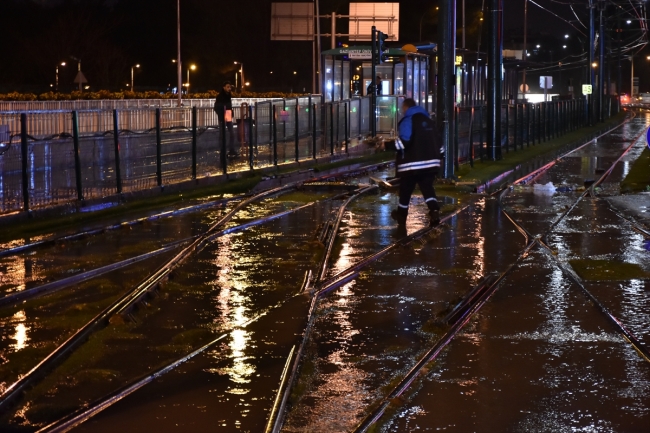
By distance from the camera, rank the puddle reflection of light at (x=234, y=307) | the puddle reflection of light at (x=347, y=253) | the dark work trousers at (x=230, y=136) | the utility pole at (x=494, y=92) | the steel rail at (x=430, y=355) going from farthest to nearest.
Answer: the utility pole at (x=494, y=92)
the dark work trousers at (x=230, y=136)
the puddle reflection of light at (x=347, y=253)
the puddle reflection of light at (x=234, y=307)
the steel rail at (x=430, y=355)

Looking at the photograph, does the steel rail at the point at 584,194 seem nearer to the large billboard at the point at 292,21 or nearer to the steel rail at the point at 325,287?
the steel rail at the point at 325,287

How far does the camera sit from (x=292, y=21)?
2060 inches

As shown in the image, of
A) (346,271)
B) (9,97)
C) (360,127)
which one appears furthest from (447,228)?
(9,97)

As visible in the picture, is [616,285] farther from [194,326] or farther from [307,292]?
[194,326]

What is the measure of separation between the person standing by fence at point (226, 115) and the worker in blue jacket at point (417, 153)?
29.3 feet

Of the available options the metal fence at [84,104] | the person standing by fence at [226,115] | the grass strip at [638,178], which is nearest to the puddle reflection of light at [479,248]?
the grass strip at [638,178]

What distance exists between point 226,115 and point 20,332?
52.7 ft

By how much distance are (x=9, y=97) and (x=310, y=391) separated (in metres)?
41.0

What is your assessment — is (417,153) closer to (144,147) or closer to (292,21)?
(144,147)

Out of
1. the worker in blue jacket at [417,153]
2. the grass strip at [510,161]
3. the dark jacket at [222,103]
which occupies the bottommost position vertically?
the grass strip at [510,161]

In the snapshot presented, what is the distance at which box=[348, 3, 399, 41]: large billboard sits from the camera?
181 ft

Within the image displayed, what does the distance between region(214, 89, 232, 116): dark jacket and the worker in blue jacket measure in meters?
10.1

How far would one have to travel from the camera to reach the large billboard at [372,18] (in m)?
55.2

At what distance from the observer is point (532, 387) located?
21.7 feet
